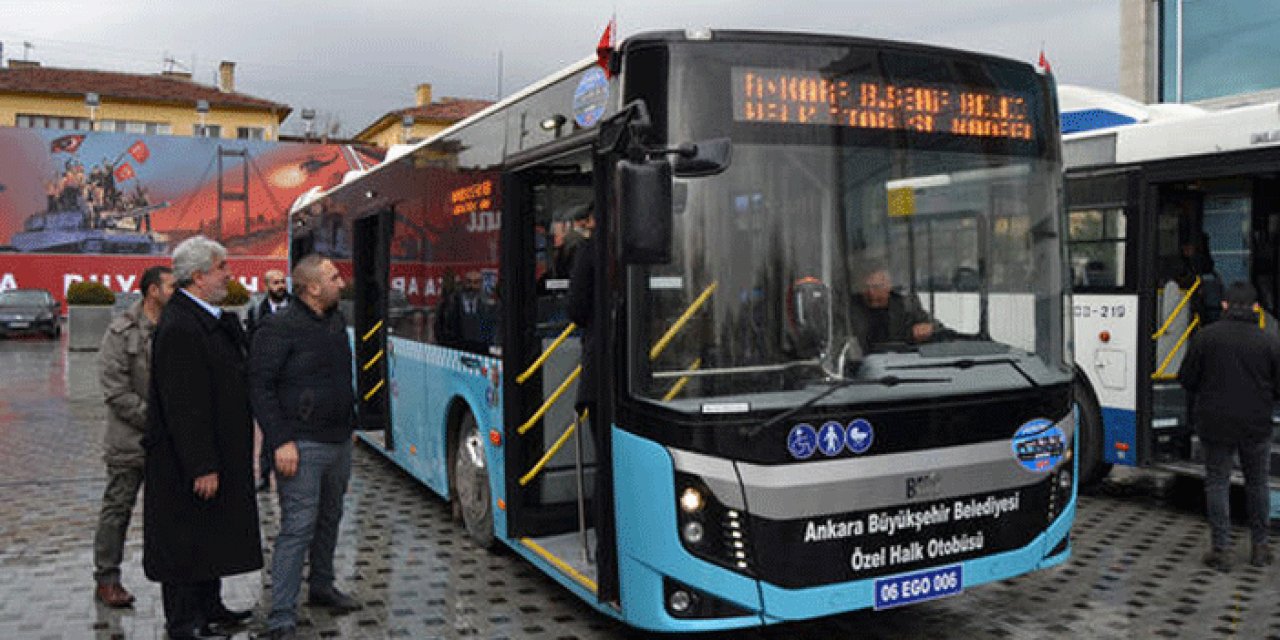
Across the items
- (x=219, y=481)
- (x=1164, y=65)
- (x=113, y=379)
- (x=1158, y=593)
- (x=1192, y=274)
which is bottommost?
(x=1158, y=593)

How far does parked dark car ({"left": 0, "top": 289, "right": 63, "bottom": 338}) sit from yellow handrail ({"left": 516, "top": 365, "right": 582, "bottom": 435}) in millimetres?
28995

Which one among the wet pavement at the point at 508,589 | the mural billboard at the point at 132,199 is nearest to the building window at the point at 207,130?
the mural billboard at the point at 132,199

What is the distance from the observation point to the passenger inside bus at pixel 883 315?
453cm

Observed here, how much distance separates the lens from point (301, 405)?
16.9 ft

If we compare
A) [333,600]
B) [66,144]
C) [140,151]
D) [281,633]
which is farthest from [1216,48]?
[66,144]

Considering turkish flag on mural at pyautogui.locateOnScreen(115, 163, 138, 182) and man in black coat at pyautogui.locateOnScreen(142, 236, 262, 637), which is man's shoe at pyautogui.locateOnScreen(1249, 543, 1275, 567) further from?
turkish flag on mural at pyautogui.locateOnScreen(115, 163, 138, 182)

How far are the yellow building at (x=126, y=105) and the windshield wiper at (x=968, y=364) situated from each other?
54.3 meters

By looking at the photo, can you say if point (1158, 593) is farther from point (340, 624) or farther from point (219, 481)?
point (219, 481)

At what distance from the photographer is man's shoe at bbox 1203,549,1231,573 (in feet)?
21.8

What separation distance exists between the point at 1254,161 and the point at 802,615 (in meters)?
5.35

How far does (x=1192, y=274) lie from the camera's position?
339 inches

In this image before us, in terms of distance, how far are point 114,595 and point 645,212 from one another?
3872mm

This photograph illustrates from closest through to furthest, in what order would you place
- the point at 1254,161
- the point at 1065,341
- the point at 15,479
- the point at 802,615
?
the point at 802,615, the point at 1065,341, the point at 1254,161, the point at 15,479

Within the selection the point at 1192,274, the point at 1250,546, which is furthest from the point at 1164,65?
the point at 1250,546
